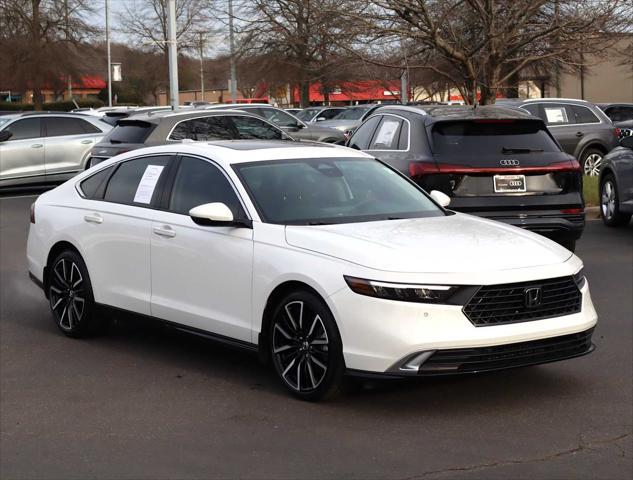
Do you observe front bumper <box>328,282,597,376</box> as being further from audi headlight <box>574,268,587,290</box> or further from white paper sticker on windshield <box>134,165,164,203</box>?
white paper sticker on windshield <box>134,165,164,203</box>

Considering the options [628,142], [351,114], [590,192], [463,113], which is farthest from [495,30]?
[351,114]

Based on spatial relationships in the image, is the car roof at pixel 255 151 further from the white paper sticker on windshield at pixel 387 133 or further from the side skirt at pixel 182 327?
the white paper sticker on windshield at pixel 387 133

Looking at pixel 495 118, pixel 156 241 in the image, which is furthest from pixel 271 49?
pixel 156 241

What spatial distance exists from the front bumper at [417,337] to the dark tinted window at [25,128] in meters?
17.2

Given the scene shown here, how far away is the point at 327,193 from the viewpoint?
7301 millimetres

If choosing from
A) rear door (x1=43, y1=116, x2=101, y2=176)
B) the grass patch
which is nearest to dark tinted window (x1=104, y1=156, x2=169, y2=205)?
the grass patch

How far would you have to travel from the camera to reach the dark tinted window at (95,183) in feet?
27.8

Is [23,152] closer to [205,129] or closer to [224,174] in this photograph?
[205,129]

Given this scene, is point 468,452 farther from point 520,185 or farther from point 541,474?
point 520,185

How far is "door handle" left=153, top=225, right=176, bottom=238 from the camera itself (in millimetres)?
7418

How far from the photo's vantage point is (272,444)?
5.73 metres

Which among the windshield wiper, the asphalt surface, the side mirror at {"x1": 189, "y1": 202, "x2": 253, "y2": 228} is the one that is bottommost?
the asphalt surface

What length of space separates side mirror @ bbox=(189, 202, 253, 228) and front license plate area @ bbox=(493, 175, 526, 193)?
4.03 m

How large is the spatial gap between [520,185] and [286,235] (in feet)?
14.1
